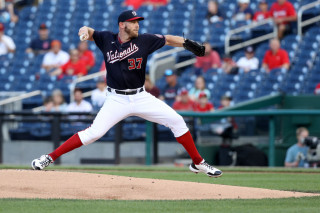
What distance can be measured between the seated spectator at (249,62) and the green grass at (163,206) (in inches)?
302

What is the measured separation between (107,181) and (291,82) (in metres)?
7.20

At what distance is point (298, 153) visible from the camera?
10703mm

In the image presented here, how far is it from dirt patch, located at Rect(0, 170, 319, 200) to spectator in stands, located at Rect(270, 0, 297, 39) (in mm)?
7841

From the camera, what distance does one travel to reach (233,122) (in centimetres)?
1131

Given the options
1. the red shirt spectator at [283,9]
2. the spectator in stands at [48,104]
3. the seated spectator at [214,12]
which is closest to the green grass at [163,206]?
the spectator in stands at [48,104]

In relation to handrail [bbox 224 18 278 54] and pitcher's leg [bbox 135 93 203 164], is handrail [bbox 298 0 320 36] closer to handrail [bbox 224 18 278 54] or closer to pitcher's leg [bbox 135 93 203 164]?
handrail [bbox 224 18 278 54]

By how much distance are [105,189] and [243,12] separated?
362 inches

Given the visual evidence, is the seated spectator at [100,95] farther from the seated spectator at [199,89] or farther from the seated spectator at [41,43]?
the seated spectator at [41,43]

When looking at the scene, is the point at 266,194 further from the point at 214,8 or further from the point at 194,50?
the point at 214,8

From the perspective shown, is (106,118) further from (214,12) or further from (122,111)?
(214,12)

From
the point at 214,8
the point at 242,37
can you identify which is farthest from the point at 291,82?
the point at 214,8

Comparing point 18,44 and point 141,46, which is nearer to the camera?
point 141,46

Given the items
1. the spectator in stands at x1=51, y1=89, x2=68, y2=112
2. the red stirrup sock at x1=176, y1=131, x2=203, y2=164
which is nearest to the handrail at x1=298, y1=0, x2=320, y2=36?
the spectator in stands at x1=51, y1=89, x2=68, y2=112

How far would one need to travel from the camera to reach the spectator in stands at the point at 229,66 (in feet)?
44.6
